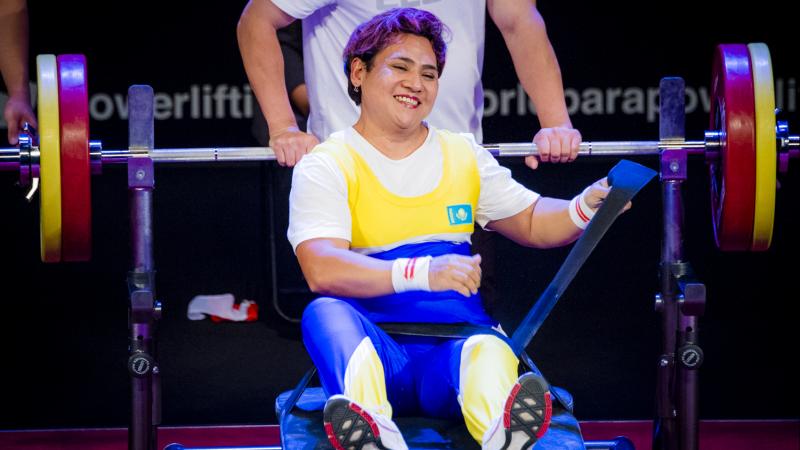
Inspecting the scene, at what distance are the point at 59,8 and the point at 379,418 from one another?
2.78m

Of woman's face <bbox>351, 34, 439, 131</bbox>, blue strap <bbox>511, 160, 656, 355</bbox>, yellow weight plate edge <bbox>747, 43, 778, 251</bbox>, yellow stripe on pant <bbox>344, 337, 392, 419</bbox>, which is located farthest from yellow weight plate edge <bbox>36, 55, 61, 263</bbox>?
yellow weight plate edge <bbox>747, 43, 778, 251</bbox>

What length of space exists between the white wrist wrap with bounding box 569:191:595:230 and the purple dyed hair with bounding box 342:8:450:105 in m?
0.50

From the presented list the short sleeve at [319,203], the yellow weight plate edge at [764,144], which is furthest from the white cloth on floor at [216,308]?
the yellow weight plate edge at [764,144]

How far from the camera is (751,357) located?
15.6 ft

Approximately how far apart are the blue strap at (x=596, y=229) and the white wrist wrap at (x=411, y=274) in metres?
0.39

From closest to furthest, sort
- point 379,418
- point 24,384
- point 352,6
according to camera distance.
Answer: point 379,418
point 352,6
point 24,384

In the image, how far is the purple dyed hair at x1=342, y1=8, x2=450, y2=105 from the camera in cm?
308

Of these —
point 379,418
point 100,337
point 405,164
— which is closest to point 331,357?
point 379,418

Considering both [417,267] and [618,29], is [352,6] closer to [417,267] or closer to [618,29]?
[417,267]

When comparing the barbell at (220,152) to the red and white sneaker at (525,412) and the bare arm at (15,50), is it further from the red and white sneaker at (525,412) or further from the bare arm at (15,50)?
the red and white sneaker at (525,412)

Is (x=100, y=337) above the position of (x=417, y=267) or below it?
below

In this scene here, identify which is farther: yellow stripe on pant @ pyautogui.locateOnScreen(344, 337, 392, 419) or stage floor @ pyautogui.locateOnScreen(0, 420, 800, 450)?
stage floor @ pyautogui.locateOnScreen(0, 420, 800, 450)

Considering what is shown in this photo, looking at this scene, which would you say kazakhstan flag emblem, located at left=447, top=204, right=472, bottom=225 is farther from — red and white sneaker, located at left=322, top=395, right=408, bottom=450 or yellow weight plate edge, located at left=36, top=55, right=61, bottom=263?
yellow weight plate edge, located at left=36, top=55, right=61, bottom=263

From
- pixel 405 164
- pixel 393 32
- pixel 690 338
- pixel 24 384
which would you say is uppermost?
pixel 393 32
